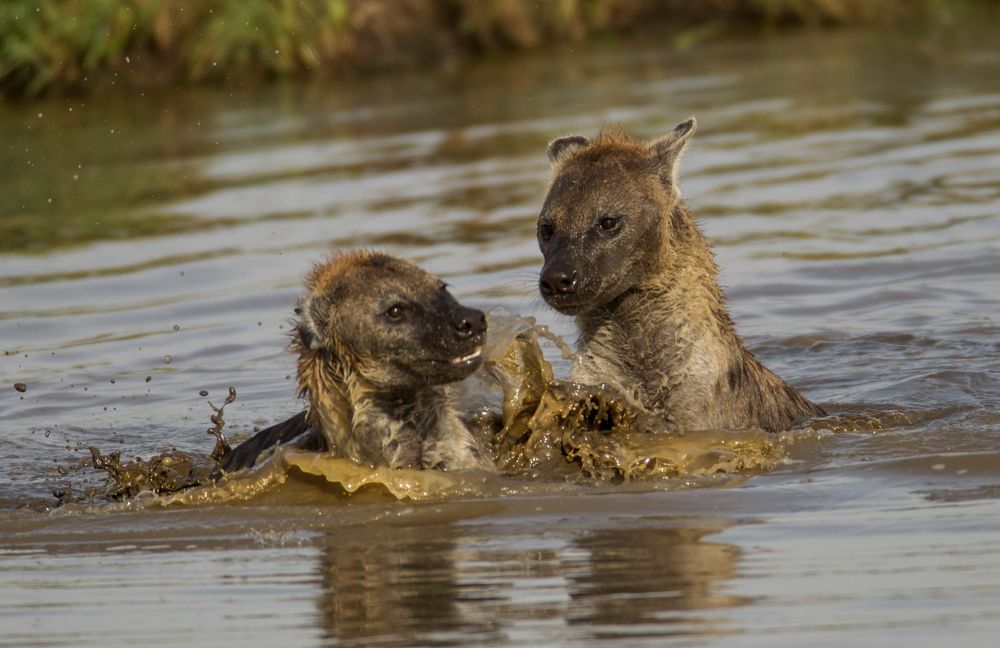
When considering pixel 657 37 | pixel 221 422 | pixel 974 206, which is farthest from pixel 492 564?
pixel 657 37

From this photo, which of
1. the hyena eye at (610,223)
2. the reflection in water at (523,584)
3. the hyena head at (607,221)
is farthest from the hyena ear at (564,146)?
the reflection in water at (523,584)

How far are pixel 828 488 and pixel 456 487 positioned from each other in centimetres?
161

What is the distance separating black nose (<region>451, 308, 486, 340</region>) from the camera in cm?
759

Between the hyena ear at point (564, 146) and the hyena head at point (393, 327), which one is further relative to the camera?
the hyena ear at point (564, 146)

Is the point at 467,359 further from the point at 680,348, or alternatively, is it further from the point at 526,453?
the point at 680,348

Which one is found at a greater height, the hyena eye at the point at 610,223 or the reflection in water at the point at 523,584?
the hyena eye at the point at 610,223

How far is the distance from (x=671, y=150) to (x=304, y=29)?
48.5ft

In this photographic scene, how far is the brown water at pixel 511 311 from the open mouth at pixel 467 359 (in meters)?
0.56

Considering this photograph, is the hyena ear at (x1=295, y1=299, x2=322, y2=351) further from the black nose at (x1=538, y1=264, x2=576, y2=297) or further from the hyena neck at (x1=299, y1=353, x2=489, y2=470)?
the black nose at (x1=538, y1=264, x2=576, y2=297)

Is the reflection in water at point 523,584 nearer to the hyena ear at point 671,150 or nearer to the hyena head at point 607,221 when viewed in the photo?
the hyena head at point 607,221

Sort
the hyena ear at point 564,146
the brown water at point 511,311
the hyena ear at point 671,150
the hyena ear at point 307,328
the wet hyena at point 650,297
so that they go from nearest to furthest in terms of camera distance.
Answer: the brown water at point 511,311 → the hyena ear at point 307,328 → the wet hyena at point 650,297 → the hyena ear at point 671,150 → the hyena ear at point 564,146

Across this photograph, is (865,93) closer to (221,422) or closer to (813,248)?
(813,248)

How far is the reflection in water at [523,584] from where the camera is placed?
222 inches

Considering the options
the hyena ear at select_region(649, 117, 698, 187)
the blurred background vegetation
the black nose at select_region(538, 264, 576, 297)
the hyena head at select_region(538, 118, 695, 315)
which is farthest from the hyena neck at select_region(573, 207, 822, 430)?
the blurred background vegetation
